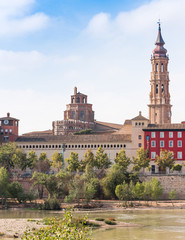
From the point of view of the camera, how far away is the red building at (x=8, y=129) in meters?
105

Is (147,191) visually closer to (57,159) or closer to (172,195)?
(172,195)

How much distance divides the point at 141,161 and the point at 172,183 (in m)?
8.28

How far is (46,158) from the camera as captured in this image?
96.9 metres

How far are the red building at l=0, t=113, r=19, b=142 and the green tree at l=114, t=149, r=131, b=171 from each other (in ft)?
84.9

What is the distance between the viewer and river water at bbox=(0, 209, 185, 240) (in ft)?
149

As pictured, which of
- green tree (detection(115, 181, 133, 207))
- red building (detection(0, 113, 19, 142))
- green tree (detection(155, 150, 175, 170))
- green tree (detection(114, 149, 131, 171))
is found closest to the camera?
green tree (detection(115, 181, 133, 207))

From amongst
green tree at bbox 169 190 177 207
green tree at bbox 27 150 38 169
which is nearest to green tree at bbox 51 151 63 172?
green tree at bbox 27 150 38 169

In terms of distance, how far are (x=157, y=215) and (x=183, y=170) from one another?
30.0 meters

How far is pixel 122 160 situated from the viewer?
9019 cm

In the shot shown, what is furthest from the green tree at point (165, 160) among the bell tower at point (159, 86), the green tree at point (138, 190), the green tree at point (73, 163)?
the bell tower at point (159, 86)

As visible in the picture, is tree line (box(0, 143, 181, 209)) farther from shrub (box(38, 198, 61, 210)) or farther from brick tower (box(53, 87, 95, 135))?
brick tower (box(53, 87, 95, 135))

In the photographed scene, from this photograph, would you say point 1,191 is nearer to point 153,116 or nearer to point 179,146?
point 179,146

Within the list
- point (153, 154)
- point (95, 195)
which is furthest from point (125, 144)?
point (95, 195)

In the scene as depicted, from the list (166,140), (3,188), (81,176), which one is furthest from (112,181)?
(166,140)
